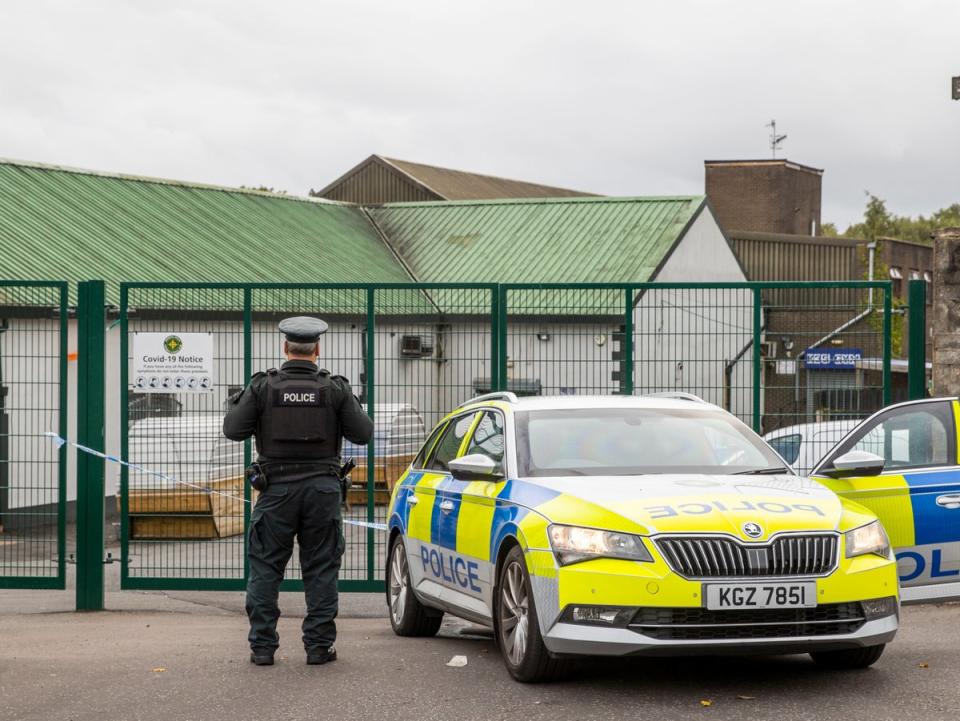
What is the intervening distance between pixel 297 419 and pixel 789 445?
19.3ft

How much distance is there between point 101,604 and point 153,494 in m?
1.00

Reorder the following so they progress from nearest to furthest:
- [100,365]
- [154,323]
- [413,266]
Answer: [100,365] < [154,323] < [413,266]

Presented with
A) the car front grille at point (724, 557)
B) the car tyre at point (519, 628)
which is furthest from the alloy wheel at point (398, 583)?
the car front grille at point (724, 557)

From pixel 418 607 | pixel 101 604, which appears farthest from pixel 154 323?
pixel 418 607

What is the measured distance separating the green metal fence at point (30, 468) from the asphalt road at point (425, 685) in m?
2.33

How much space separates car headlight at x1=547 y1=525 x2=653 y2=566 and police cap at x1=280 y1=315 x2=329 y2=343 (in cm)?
203

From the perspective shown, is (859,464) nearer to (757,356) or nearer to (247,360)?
(757,356)

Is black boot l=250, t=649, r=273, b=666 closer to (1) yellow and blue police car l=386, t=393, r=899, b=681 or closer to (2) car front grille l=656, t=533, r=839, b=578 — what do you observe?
(1) yellow and blue police car l=386, t=393, r=899, b=681

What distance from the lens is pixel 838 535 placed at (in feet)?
24.2

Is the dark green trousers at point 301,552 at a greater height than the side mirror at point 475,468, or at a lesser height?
lesser

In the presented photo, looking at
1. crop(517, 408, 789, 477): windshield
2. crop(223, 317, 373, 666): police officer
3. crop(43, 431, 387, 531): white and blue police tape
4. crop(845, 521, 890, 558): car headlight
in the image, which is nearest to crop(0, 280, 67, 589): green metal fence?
crop(43, 431, 387, 531): white and blue police tape

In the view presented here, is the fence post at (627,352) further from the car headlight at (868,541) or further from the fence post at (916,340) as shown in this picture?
the car headlight at (868,541)

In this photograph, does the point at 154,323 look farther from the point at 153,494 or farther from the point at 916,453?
the point at 916,453

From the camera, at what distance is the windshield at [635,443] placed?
27.6ft
